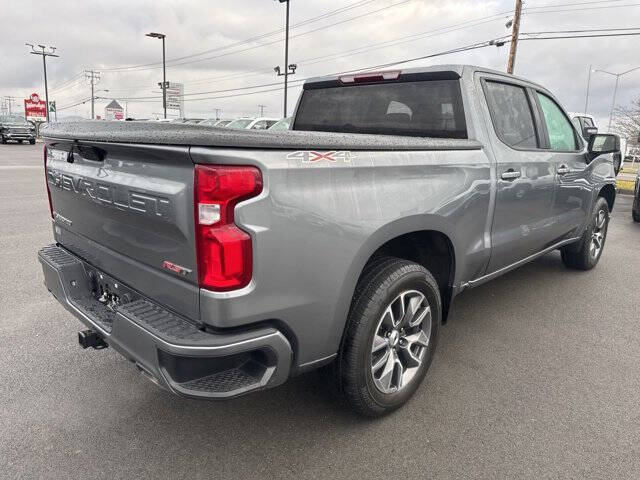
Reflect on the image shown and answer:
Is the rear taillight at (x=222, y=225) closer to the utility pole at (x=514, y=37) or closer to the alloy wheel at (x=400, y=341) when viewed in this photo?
the alloy wheel at (x=400, y=341)

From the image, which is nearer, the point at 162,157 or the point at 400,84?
the point at 162,157

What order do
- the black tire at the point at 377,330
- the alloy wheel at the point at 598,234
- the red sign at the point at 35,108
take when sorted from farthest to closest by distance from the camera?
the red sign at the point at 35,108 → the alloy wheel at the point at 598,234 → the black tire at the point at 377,330

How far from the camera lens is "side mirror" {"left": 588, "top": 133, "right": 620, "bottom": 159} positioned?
4.57m

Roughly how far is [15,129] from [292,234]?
109ft

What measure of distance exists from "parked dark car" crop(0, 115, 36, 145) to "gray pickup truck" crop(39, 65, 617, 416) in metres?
31.6

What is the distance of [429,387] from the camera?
9.63ft

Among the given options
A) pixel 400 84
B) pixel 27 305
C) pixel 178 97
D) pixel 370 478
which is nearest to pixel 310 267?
pixel 370 478

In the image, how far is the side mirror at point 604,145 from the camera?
4.57m

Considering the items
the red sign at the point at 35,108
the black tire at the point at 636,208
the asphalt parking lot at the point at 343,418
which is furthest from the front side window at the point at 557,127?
the red sign at the point at 35,108

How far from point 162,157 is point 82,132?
734mm

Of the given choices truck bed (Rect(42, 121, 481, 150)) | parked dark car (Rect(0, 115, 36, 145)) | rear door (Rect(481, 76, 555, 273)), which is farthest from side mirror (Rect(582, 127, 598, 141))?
parked dark car (Rect(0, 115, 36, 145))

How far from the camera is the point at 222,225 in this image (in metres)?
1.77

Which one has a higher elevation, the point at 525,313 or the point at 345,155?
the point at 345,155

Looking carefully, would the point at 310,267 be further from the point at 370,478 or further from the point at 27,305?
the point at 27,305
